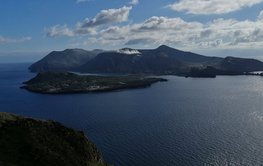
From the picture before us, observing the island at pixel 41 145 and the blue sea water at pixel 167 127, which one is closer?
the island at pixel 41 145

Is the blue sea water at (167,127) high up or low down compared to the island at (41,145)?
down

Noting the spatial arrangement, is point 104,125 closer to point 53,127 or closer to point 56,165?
point 53,127

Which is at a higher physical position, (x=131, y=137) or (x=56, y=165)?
Answer: (x=56, y=165)

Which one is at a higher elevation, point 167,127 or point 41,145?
point 41,145

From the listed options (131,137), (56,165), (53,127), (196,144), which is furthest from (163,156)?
(56,165)

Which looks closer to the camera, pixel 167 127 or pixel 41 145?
pixel 41 145
